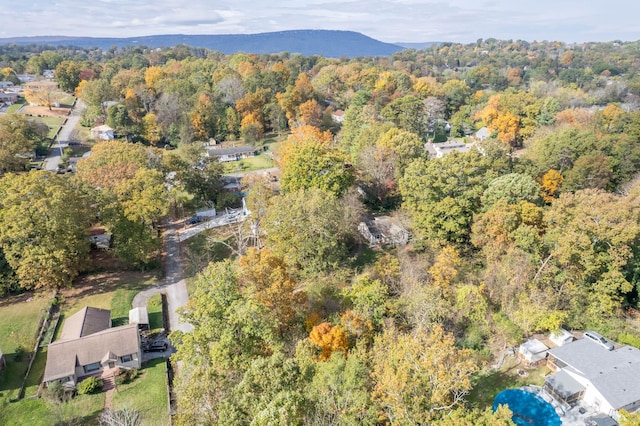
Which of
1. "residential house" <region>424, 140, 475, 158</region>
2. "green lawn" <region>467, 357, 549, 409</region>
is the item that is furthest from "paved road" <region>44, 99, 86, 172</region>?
"green lawn" <region>467, 357, 549, 409</region>

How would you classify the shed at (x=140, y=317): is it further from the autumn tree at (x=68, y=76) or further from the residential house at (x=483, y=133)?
the autumn tree at (x=68, y=76)

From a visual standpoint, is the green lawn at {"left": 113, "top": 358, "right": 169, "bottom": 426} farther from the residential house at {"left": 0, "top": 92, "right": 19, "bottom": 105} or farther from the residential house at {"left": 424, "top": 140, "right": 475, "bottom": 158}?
the residential house at {"left": 0, "top": 92, "right": 19, "bottom": 105}

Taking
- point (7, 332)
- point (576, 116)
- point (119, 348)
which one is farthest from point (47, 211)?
point (576, 116)

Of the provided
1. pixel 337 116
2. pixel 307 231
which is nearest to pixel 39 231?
pixel 307 231

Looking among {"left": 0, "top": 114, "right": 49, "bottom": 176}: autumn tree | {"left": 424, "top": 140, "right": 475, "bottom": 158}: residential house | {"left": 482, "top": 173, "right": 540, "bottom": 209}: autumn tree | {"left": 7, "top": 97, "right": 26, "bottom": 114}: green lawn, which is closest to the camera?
{"left": 482, "top": 173, "right": 540, "bottom": 209}: autumn tree

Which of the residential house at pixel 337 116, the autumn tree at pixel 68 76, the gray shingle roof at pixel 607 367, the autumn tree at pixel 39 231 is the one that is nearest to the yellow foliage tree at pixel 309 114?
the residential house at pixel 337 116

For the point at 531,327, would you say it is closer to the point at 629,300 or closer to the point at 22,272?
the point at 629,300

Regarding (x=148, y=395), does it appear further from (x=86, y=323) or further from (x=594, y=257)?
(x=594, y=257)
